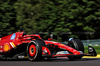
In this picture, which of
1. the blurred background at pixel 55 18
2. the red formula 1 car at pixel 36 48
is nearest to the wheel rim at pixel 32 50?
the red formula 1 car at pixel 36 48

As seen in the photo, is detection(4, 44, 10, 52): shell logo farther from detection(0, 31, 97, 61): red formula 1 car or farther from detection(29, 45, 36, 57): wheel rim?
detection(29, 45, 36, 57): wheel rim

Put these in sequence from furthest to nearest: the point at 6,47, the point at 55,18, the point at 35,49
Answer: the point at 55,18 → the point at 6,47 → the point at 35,49

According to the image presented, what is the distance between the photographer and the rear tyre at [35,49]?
31.8 ft

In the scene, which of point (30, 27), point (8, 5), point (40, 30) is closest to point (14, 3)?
point (8, 5)

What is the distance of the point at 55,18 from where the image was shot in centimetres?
2636

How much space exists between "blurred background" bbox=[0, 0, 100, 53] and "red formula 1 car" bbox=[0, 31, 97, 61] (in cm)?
1404

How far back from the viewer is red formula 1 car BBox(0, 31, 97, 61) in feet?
32.1

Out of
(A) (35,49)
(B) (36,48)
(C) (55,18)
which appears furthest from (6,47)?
(C) (55,18)

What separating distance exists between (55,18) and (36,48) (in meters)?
16.8

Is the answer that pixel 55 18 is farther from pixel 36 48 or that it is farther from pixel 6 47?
pixel 36 48

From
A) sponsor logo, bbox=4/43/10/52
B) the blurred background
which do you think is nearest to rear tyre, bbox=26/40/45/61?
sponsor logo, bbox=4/43/10/52

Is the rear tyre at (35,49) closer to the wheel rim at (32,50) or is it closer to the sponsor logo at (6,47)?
the wheel rim at (32,50)

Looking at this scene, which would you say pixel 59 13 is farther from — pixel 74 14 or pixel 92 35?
pixel 92 35

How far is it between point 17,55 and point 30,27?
19.0m
